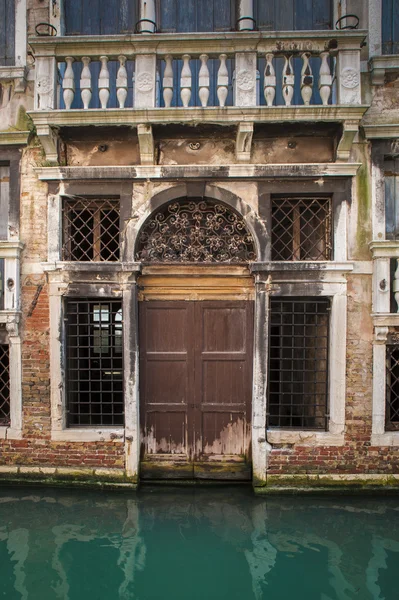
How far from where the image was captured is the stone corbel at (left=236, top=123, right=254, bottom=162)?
5160 millimetres

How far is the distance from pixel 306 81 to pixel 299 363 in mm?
3474

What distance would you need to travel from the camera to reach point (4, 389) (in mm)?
5906

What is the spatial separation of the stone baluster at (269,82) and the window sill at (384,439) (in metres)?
4.24

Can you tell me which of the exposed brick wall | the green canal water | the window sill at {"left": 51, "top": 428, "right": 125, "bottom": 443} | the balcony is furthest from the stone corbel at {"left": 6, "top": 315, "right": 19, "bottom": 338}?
the exposed brick wall

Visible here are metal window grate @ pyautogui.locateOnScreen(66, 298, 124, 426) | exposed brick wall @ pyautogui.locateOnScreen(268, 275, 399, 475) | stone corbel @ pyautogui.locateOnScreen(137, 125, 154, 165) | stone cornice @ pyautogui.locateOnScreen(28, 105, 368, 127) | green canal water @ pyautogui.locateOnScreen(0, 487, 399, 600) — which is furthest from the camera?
metal window grate @ pyautogui.locateOnScreen(66, 298, 124, 426)

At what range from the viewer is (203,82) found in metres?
5.20

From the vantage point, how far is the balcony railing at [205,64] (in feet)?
16.9

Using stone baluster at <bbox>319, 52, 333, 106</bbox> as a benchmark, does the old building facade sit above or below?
below

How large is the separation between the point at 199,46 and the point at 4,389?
502 cm

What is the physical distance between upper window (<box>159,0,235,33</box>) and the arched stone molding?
2248mm

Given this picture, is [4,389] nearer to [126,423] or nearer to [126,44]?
[126,423]

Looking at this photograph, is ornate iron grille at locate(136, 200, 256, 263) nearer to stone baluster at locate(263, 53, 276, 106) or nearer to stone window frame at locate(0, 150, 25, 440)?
stone baluster at locate(263, 53, 276, 106)

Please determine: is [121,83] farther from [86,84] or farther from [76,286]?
[76,286]

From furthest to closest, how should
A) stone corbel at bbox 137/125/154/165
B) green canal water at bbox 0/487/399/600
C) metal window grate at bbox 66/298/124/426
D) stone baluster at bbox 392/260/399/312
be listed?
metal window grate at bbox 66/298/124/426
stone baluster at bbox 392/260/399/312
stone corbel at bbox 137/125/154/165
green canal water at bbox 0/487/399/600
